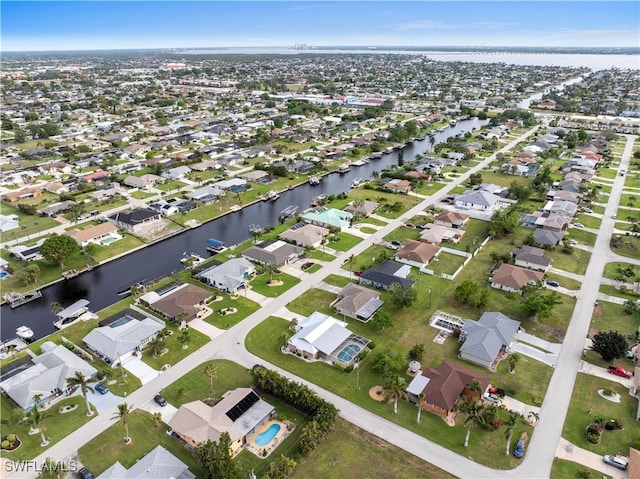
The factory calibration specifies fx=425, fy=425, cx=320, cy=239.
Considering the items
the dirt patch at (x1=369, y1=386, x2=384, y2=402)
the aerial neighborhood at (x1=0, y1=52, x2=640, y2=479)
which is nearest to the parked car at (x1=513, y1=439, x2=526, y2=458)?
the aerial neighborhood at (x1=0, y1=52, x2=640, y2=479)

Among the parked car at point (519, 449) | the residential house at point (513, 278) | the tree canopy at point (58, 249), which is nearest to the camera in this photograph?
the parked car at point (519, 449)

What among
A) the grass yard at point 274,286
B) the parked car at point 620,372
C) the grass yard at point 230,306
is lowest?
the grass yard at point 230,306

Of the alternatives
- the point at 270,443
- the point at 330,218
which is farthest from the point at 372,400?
the point at 330,218

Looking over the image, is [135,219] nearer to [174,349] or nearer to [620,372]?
[174,349]

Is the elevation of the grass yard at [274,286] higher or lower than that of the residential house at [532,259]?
lower

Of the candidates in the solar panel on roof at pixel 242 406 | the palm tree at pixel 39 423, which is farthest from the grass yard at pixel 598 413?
the palm tree at pixel 39 423

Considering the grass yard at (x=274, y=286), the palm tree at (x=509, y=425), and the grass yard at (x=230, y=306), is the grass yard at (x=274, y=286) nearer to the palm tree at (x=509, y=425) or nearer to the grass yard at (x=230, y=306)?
the grass yard at (x=230, y=306)

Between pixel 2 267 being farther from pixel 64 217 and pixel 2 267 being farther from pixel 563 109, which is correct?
pixel 563 109

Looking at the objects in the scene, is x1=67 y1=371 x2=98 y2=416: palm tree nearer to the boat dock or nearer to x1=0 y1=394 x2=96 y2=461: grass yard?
x1=0 y1=394 x2=96 y2=461: grass yard
